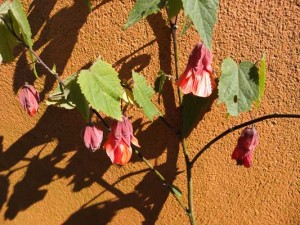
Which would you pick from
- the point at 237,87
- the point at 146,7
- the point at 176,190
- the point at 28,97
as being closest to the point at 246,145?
the point at 237,87

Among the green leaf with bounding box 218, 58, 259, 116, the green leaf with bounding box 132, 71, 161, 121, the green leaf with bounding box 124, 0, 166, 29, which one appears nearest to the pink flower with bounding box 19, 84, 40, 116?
the green leaf with bounding box 132, 71, 161, 121

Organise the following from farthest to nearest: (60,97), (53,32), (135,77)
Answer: (53,32) < (60,97) < (135,77)

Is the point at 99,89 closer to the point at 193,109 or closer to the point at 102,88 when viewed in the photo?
the point at 102,88

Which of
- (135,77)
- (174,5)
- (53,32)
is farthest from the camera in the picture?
(53,32)

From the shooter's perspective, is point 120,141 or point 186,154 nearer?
point 120,141

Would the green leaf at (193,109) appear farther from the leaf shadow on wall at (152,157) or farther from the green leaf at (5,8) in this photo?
the green leaf at (5,8)

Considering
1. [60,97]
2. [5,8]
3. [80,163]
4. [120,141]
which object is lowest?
[80,163]
